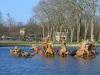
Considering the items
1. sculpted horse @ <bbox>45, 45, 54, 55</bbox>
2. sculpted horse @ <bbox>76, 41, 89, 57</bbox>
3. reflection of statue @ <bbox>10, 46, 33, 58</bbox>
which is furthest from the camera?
sculpted horse @ <bbox>45, 45, 54, 55</bbox>

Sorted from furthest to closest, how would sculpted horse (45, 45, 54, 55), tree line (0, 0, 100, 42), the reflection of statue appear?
tree line (0, 0, 100, 42) < sculpted horse (45, 45, 54, 55) < the reflection of statue

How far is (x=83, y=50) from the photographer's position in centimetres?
4172

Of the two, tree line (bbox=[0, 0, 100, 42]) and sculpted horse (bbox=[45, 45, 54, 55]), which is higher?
tree line (bbox=[0, 0, 100, 42])

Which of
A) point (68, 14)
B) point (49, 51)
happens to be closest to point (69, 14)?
point (68, 14)

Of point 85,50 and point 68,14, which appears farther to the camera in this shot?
point 68,14

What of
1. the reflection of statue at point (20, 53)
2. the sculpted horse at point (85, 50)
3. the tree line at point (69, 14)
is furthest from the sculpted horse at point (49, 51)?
the tree line at point (69, 14)

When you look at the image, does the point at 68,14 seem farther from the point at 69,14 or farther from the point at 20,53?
the point at 20,53

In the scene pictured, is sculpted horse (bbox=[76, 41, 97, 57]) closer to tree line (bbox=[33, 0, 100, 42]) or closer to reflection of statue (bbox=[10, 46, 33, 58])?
reflection of statue (bbox=[10, 46, 33, 58])

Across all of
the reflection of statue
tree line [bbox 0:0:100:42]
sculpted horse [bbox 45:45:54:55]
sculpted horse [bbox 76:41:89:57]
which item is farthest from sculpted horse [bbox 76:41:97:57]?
tree line [bbox 0:0:100:42]

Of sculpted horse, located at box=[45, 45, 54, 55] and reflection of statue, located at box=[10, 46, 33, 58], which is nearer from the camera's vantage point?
reflection of statue, located at box=[10, 46, 33, 58]

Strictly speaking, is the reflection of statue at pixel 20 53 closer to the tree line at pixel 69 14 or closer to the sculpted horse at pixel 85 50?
the sculpted horse at pixel 85 50

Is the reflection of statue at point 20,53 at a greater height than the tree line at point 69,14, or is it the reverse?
the tree line at point 69,14

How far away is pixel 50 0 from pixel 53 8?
2196mm

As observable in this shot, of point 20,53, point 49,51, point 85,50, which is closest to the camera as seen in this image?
point 20,53
